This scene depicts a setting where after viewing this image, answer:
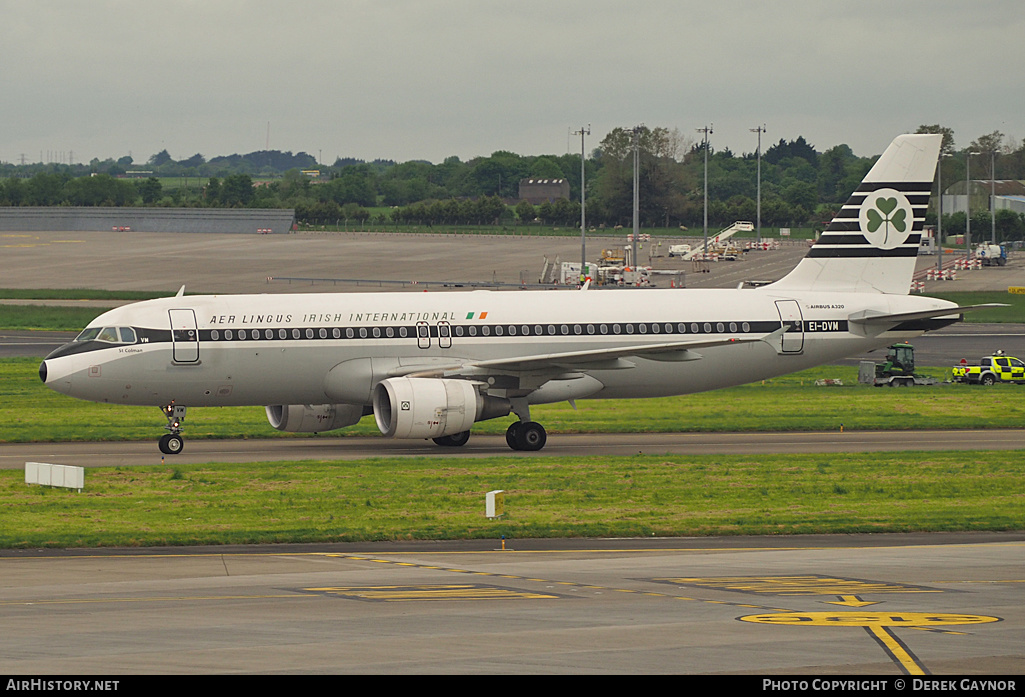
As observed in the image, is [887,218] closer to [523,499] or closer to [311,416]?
[523,499]

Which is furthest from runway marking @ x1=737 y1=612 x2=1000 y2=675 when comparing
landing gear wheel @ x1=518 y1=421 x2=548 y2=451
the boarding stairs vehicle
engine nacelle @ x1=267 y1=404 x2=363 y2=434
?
the boarding stairs vehicle

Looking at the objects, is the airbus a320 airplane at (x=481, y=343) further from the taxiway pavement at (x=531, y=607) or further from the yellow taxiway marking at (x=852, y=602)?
the yellow taxiway marking at (x=852, y=602)

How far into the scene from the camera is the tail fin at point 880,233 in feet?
143

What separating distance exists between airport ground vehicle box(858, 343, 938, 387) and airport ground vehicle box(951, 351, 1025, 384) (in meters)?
1.41

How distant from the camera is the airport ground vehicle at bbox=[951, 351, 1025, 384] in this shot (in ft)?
195

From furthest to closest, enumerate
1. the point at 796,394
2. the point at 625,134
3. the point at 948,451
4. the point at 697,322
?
the point at 625,134, the point at 796,394, the point at 697,322, the point at 948,451

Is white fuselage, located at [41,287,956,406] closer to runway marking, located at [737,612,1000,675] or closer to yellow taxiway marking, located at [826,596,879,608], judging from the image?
yellow taxiway marking, located at [826,596,879,608]

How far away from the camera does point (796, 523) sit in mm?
28188

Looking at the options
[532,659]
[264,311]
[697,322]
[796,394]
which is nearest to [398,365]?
[264,311]

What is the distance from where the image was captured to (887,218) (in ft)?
144

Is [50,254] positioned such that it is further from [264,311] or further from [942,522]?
[942,522]

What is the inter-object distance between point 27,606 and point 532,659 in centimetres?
814

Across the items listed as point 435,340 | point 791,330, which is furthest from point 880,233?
point 435,340

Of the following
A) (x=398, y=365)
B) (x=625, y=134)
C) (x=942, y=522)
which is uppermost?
(x=625, y=134)
